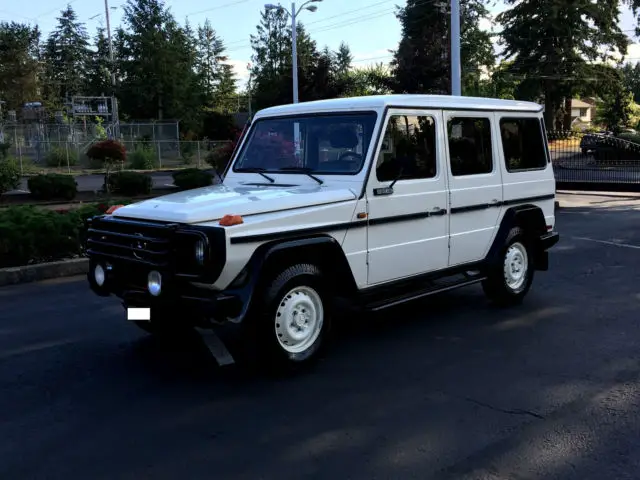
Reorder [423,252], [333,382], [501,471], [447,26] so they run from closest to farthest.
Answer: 1. [501,471]
2. [333,382]
3. [423,252]
4. [447,26]

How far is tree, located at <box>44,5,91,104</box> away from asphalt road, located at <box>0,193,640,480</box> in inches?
2987

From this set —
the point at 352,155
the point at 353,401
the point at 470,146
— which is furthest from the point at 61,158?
the point at 353,401

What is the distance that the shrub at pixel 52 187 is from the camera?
17.8 metres

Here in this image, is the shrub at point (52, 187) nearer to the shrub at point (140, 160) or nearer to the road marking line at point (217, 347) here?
the road marking line at point (217, 347)

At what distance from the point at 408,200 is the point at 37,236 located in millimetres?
5772

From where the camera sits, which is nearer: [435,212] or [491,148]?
[435,212]

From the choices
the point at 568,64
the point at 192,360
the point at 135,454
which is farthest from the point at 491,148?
the point at 568,64

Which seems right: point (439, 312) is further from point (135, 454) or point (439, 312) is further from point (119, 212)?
point (135, 454)

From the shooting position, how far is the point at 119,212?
5168 mm

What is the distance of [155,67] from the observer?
5519 cm

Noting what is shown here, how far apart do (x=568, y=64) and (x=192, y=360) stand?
47572mm

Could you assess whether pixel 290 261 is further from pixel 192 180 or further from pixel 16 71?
pixel 16 71

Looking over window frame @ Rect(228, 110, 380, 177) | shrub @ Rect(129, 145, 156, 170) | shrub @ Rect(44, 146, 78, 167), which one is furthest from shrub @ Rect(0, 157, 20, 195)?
shrub @ Rect(44, 146, 78, 167)

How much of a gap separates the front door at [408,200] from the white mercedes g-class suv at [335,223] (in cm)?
1
